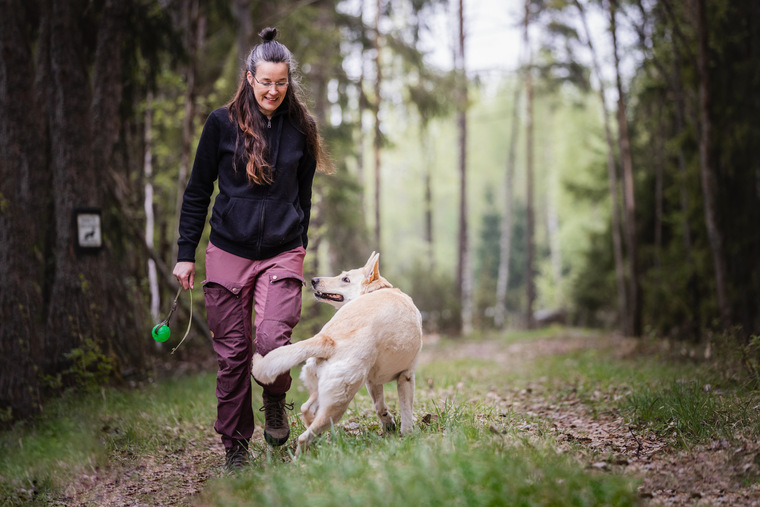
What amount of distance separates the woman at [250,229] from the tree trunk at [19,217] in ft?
9.82

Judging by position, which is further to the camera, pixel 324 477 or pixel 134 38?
pixel 134 38

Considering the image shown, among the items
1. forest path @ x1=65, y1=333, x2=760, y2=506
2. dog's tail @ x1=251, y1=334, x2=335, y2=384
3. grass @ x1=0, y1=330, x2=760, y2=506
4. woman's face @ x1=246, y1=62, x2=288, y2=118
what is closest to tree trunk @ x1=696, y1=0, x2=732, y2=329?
grass @ x1=0, y1=330, x2=760, y2=506

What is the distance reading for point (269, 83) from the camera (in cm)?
406

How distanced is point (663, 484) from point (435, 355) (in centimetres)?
1141

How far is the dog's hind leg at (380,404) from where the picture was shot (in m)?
4.30

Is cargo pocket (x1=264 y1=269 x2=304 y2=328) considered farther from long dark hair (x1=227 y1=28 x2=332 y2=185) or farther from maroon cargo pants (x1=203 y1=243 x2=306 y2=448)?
long dark hair (x1=227 y1=28 x2=332 y2=185)

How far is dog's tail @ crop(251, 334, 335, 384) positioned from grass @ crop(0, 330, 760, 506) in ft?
1.76

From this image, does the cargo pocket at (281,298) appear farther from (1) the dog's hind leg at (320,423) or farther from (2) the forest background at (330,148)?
(2) the forest background at (330,148)

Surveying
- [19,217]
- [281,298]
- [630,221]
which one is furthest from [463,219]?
Answer: [281,298]

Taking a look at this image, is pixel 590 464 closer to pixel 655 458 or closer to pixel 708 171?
pixel 655 458

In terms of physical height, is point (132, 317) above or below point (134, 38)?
below

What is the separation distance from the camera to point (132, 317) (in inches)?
303

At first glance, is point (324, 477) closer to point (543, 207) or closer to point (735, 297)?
point (735, 297)

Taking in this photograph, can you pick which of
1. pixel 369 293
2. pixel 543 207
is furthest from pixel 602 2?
pixel 543 207
